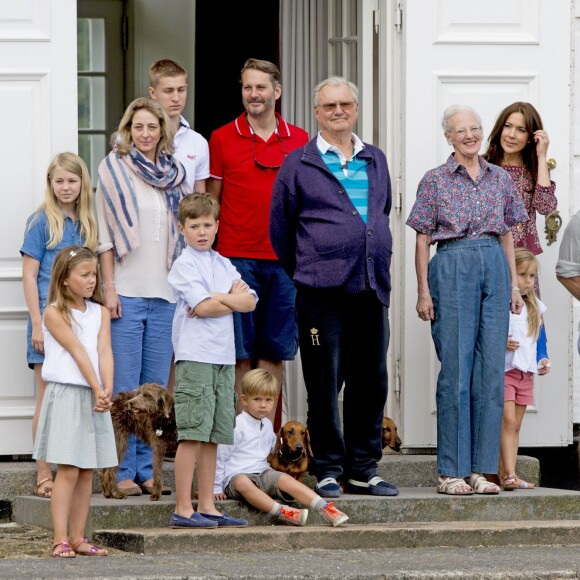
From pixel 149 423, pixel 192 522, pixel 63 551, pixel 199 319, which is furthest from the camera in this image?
pixel 149 423

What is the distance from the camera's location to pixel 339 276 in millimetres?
6754

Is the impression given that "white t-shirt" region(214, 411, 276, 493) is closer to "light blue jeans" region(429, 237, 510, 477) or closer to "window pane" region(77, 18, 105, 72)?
"light blue jeans" region(429, 237, 510, 477)

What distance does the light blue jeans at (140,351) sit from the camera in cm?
692

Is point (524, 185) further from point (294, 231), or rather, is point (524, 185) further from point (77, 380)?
point (77, 380)

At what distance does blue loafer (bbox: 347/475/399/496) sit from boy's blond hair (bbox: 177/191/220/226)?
1446mm

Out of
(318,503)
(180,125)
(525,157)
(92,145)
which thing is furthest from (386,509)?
(92,145)

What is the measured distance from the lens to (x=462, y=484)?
7.01 m

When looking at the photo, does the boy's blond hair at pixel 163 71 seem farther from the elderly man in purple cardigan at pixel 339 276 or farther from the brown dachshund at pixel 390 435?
the brown dachshund at pixel 390 435

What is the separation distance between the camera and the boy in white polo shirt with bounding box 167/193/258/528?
20.8 ft

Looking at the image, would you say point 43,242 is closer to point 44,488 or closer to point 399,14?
point 44,488

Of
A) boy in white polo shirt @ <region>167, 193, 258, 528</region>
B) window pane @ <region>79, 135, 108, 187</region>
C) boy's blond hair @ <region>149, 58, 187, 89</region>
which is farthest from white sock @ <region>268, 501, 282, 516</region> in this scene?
window pane @ <region>79, 135, 108, 187</region>

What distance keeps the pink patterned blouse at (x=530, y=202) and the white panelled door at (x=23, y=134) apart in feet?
7.36

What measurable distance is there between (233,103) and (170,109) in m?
2.96

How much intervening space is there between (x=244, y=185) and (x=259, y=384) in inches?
45.4
